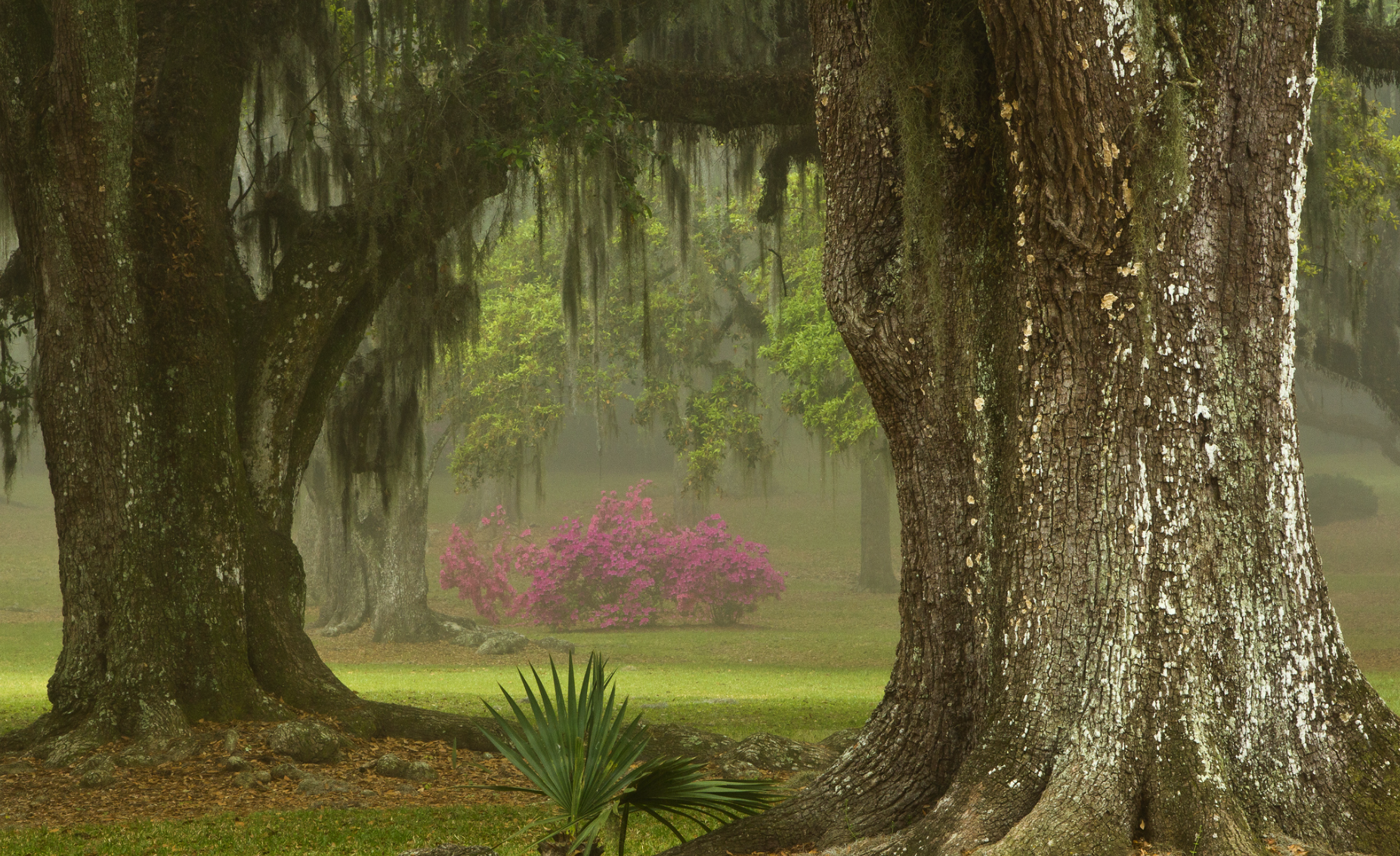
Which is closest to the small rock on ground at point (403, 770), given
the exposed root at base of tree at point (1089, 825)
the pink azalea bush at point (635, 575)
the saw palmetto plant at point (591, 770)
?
the saw palmetto plant at point (591, 770)

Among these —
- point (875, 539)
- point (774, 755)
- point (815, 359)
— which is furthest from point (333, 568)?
point (774, 755)

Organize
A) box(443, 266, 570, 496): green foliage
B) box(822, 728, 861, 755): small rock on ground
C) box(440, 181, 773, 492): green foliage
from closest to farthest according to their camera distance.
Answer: box(822, 728, 861, 755): small rock on ground < box(440, 181, 773, 492): green foliage < box(443, 266, 570, 496): green foliage

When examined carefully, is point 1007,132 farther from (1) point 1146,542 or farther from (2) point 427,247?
(2) point 427,247

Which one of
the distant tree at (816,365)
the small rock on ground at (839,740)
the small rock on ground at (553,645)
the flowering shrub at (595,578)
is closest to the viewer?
the small rock on ground at (839,740)

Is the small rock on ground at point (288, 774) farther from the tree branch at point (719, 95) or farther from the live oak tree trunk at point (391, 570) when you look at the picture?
the live oak tree trunk at point (391, 570)

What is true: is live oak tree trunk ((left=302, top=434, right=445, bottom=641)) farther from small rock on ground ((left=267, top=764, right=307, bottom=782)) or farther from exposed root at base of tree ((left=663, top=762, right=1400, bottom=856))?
exposed root at base of tree ((left=663, top=762, right=1400, bottom=856))

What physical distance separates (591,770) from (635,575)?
65.5 ft

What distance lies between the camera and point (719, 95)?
9.59 metres

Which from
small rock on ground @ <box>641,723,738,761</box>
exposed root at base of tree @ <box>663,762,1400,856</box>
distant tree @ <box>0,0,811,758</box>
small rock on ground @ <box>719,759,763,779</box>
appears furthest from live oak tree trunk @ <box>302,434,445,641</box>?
exposed root at base of tree @ <box>663,762,1400,856</box>

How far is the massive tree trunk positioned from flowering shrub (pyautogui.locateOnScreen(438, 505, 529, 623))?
20.6 meters

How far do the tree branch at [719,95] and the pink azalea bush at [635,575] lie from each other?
47.3 feet

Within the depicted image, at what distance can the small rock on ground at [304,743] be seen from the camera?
706 centimetres

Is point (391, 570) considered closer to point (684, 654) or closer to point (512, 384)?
point (512, 384)

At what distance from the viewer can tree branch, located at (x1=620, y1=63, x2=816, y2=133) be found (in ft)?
31.2
